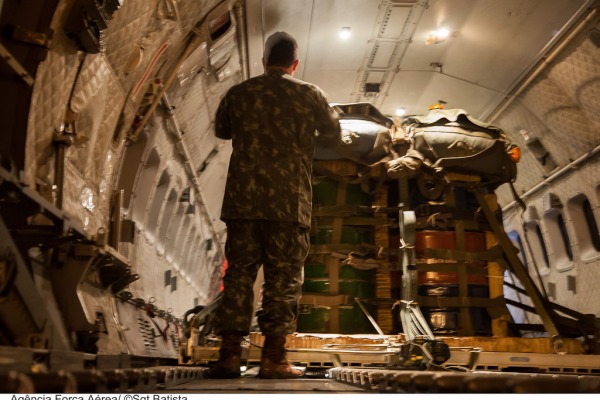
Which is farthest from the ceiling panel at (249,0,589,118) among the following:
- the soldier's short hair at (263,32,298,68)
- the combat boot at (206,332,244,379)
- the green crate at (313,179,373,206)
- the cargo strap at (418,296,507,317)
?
the combat boot at (206,332,244,379)

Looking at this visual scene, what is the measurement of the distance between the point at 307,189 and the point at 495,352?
6.54ft

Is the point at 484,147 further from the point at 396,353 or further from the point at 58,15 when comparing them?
the point at 58,15

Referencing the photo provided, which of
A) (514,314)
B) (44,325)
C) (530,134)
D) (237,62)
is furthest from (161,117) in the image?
(514,314)

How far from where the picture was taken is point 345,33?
22.0 feet

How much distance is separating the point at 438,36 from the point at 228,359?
15.2 feet

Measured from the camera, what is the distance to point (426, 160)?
5504mm

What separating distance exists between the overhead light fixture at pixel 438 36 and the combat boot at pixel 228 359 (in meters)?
4.44

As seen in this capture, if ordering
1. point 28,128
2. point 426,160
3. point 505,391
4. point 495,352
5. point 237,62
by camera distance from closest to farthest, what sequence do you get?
point 505,391 → point 28,128 → point 495,352 → point 426,160 → point 237,62

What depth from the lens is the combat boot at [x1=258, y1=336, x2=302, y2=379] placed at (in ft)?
11.5

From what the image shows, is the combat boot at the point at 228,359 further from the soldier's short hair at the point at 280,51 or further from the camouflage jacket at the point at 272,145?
the soldier's short hair at the point at 280,51

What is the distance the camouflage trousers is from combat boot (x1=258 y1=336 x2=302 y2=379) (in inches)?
2.2

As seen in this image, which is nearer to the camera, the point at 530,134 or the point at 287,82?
the point at 287,82

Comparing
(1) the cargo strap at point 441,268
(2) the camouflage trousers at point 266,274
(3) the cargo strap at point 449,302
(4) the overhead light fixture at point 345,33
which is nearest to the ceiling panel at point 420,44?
(4) the overhead light fixture at point 345,33

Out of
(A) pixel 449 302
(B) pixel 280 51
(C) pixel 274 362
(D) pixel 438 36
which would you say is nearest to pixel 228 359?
(C) pixel 274 362
